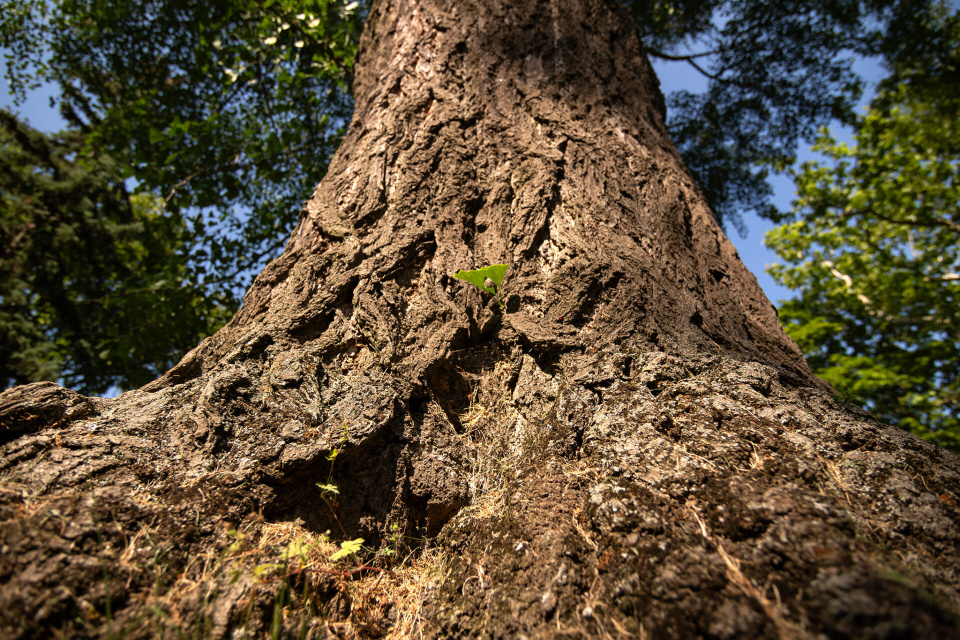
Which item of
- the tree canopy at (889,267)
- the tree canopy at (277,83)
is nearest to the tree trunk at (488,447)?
the tree canopy at (277,83)

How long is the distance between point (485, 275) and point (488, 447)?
78 centimetres

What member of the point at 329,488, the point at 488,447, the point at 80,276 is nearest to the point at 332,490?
the point at 329,488

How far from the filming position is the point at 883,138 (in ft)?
39.2

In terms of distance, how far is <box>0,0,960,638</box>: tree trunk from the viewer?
3.78ft

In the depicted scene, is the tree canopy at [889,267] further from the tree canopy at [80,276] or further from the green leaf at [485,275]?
the tree canopy at [80,276]

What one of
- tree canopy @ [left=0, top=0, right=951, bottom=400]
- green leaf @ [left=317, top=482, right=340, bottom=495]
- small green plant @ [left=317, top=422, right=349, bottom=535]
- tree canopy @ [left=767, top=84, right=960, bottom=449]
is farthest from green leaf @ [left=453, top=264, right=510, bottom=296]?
tree canopy @ [left=767, top=84, right=960, bottom=449]

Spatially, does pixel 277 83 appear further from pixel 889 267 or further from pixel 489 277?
pixel 889 267

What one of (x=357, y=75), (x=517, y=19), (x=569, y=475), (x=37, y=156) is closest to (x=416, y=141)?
(x=517, y=19)

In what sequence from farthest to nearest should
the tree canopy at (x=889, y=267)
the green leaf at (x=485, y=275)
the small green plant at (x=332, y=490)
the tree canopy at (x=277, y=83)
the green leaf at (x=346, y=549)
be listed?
1. the tree canopy at (x=889, y=267)
2. the tree canopy at (x=277, y=83)
3. the green leaf at (x=485, y=275)
4. the small green plant at (x=332, y=490)
5. the green leaf at (x=346, y=549)

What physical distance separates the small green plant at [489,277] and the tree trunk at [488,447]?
3.4 inches

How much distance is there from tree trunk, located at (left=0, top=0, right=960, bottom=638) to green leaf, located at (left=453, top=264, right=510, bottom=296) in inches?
3.9

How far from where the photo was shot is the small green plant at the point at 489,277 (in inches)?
80.9

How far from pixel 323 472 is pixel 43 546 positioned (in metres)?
0.74

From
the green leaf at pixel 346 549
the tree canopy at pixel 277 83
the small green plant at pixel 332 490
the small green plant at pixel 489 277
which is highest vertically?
the tree canopy at pixel 277 83
